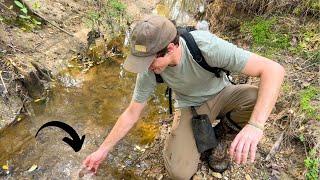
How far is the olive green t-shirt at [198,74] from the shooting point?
3004 millimetres

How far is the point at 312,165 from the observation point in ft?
11.6

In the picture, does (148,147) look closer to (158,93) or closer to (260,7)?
(158,93)

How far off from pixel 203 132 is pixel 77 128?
1.57 metres

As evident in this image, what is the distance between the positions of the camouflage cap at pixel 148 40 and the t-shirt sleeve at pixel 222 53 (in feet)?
1.03

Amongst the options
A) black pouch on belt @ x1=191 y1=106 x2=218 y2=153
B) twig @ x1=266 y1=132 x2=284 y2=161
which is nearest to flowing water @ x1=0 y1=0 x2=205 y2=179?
black pouch on belt @ x1=191 y1=106 x2=218 y2=153

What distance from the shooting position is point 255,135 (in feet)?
9.12

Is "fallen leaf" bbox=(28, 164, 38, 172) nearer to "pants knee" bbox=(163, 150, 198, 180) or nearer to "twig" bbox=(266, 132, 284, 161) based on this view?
"pants knee" bbox=(163, 150, 198, 180)

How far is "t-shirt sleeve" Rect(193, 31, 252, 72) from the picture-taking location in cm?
299

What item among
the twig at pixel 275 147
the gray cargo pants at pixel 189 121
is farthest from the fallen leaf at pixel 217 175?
the twig at pixel 275 147

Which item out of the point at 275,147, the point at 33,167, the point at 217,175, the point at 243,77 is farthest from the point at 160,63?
the point at 243,77

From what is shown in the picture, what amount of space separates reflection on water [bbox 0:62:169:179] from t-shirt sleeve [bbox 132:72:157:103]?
929mm

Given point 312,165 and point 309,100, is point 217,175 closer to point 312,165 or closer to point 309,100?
point 312,165

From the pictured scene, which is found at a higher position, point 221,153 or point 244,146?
point 244,146

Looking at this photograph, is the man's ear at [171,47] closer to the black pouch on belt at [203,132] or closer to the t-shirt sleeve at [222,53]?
the t-shirt sleeve at [222,53]
